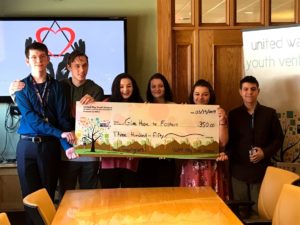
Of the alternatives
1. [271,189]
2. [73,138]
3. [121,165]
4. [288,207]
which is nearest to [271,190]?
[271,189]

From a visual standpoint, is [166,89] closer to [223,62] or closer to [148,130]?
[148,130]

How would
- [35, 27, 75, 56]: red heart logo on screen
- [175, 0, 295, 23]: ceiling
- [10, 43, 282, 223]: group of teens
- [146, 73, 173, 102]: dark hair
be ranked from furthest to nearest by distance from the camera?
[175, 0, 295, 23]: ceiling
[35, 27, 75, 56]: red heart logo on screen
[146, 73, 173, 102]: dark hair
[10, 43, 282, 223]: group of teens

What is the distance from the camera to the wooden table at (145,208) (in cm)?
204

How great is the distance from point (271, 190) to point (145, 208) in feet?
3.14

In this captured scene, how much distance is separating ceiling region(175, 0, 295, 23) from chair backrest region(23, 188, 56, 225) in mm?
Result: 2570

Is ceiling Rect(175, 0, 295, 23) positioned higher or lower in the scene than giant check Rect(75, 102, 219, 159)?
higher

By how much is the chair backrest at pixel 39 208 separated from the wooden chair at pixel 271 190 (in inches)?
42.3

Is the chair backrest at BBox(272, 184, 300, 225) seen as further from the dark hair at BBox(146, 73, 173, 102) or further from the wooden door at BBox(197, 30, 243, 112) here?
the wooden door at BBox(197, 30, 243, 112)

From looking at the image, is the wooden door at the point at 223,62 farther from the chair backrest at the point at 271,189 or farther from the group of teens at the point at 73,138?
the chair backrest at the point at 271,189

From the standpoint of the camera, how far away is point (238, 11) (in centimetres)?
441

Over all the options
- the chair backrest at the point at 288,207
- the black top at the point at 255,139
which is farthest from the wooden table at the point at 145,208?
the black top at the point at 255,139

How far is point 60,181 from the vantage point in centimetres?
340

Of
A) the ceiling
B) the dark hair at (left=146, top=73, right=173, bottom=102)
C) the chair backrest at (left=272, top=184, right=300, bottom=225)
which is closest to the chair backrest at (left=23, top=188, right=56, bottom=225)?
the chair backrest at (left=272, top=184, right=300, bottom=225)

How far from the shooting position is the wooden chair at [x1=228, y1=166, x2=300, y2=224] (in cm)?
269
